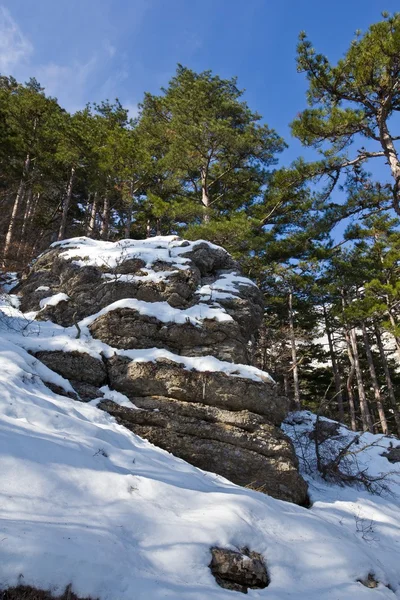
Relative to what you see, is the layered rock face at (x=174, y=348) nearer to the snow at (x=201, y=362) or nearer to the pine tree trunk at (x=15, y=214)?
the snow at (x=201, y=362)

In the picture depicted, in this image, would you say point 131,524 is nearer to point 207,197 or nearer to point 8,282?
point 8,282

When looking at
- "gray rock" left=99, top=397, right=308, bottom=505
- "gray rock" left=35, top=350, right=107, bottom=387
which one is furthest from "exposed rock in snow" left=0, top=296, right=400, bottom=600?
"gray rock" left=35, top=350, right=107, bottom=387

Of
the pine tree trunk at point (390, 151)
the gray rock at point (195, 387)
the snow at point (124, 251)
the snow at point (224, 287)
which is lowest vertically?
the gray rock at point (195, 387)

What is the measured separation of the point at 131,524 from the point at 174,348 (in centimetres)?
531

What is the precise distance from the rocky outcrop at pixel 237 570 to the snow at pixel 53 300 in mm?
8103

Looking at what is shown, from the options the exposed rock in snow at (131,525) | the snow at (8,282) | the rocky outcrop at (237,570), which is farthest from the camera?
the snow at (8,282)

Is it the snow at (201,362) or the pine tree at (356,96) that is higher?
the pine tree at (356,96)

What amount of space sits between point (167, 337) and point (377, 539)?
18.6 feet

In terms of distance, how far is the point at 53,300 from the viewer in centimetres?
1001

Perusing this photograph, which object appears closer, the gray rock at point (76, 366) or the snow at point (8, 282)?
the gray rock at point (76, 366)

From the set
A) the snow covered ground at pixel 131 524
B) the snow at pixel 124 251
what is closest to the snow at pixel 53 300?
the snow at pixel 124 251

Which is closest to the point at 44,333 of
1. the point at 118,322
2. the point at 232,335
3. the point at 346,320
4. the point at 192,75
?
the point at 118,322

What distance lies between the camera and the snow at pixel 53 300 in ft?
32.6

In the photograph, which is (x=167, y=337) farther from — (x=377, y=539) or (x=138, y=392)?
(x=377, y=539)
